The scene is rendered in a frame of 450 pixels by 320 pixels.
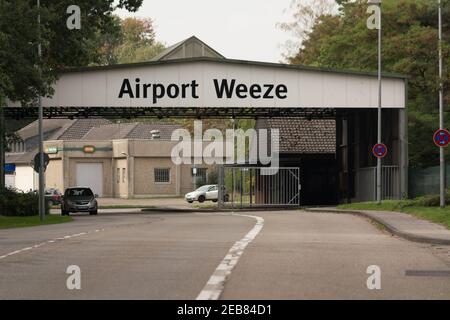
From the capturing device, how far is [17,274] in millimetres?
15078

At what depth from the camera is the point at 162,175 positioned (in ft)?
307

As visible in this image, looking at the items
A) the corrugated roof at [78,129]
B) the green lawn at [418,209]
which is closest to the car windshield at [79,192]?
the green lawn at [418,209]

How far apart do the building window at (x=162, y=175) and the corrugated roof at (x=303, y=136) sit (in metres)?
26.1

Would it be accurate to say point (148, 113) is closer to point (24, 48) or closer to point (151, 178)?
point (24, 48)

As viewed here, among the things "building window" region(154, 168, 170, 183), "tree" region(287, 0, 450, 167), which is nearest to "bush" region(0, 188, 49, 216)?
"tree" region(287, 0, 450, 167)

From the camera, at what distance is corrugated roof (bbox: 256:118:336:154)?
65750 millimetres

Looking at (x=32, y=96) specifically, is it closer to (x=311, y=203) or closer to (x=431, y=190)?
(x=431, y=190)

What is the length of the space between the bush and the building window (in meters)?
47.5

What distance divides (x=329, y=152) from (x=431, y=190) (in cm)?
1646

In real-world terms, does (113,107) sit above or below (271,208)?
above

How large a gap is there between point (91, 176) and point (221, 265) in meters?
A: 79.0

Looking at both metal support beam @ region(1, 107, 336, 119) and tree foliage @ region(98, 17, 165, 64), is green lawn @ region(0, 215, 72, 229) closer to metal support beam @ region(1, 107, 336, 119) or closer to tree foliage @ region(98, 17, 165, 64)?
metal support beam @ region(1, 107, 336, 119)
